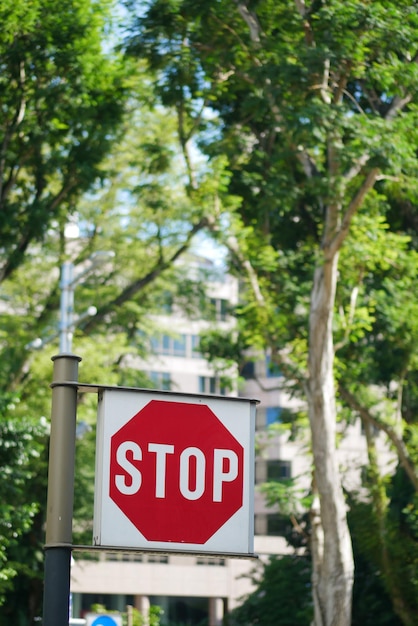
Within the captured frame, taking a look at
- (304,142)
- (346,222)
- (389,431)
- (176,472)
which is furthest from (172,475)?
(389,431)

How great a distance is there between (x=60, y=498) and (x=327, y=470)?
17.1 metres

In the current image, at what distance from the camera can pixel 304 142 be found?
1945cm

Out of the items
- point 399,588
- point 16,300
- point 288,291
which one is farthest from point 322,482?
point 16,300

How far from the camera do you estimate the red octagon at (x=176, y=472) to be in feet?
11.5

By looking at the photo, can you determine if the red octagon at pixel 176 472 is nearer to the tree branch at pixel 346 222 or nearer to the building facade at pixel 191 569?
the tree branch at pixel 346 222

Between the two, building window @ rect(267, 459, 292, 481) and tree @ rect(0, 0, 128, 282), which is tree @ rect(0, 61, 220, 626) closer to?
tree @ rect(0, 0, 128, 282)

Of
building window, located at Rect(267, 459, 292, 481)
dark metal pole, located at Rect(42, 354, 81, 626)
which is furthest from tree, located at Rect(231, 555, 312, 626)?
dark metal pole, located at Rect(42, 354, 81, 626)

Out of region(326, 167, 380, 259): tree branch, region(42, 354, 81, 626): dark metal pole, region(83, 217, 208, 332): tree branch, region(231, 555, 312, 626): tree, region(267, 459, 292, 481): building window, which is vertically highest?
region(267, 459, 292, 481): building window

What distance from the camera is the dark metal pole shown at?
11.1 feet

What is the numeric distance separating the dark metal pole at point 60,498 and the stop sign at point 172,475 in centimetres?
9

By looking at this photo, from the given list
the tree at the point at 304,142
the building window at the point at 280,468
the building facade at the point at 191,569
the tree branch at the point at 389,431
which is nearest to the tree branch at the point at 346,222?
the tree at the point at 304,142

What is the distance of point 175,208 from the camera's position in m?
29.3

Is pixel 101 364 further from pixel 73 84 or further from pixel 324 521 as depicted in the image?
pixel 324 521

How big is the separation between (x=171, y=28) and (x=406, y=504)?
12.5 meters
